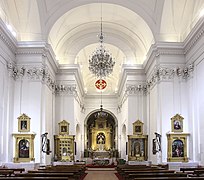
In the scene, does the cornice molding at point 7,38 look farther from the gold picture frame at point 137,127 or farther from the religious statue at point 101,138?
the religious statue at point 101,138

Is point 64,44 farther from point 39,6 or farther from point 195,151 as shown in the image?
point 195,151

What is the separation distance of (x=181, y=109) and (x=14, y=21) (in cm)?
988

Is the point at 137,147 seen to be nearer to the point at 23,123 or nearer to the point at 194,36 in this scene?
the point at 23,123

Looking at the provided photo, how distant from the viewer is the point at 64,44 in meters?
26.0

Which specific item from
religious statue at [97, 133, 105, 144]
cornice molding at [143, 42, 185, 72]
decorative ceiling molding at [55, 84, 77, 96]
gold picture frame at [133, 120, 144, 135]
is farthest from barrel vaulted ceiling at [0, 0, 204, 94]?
religious statue at [97, 133, 105, 144]

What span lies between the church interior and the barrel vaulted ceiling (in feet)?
0.17

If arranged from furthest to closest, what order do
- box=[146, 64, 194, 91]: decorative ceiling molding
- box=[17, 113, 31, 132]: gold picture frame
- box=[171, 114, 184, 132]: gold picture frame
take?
box=[146, 64, 194, 91]: decorative ceiling molding → box=[171, 114, 184, 132]: gold picture frame → box=[17, 113, 31, 132]: gold picture frame

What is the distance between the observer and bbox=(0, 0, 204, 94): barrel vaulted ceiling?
19484 mm

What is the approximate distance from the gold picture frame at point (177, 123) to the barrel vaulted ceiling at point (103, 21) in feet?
14.2

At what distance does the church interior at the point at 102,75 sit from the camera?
18.4 metres

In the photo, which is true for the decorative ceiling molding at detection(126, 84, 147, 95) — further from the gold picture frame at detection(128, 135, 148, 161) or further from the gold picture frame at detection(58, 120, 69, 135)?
the gold picture frame at detection(58, 120, 69, 135)

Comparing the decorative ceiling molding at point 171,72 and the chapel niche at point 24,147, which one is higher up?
the decorative ceiling molding at point 171,72

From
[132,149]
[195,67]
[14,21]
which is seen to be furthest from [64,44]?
[195,67]

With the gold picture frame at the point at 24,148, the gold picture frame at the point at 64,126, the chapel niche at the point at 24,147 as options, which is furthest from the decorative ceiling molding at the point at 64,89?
the gold picture frame at the point at 24,148
